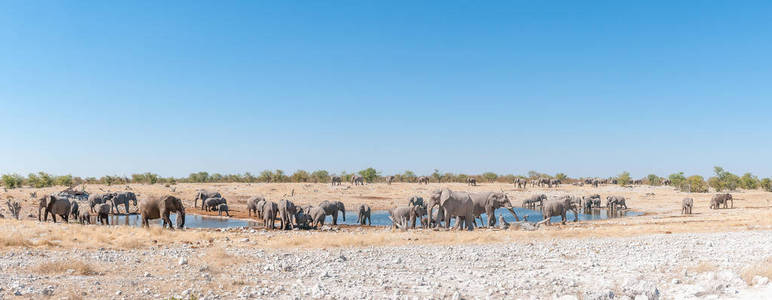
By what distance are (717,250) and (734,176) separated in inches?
2793

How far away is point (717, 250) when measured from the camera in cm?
1466

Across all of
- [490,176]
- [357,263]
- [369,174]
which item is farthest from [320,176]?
[357,263]

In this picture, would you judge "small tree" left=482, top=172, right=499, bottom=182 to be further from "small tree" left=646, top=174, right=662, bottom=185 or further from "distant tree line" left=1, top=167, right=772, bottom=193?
"small tree" left=646, top=174, right=662, bottom=185

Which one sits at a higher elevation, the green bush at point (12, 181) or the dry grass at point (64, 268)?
the green bush at point (12, 181)

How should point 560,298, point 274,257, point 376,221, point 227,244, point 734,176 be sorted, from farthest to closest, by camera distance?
point 734,176 → point 376,221 → point 227,244 → point 274,257 → point 560,298

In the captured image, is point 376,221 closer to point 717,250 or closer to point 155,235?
point 155,235

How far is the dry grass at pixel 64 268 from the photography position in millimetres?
10617

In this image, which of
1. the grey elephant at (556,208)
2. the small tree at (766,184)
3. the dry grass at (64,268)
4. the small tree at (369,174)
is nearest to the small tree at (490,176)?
the small tree at (369,174)

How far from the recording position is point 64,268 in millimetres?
10742

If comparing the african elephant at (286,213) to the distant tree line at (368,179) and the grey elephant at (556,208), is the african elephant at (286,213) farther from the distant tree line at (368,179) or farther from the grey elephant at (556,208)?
the distant tree line at (368,179)

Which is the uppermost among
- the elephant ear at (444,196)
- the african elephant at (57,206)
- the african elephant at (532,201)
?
the elephant ear at (444,196)

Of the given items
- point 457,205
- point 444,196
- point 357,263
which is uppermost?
point 444,196

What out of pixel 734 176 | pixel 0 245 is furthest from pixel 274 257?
pixel 734 176

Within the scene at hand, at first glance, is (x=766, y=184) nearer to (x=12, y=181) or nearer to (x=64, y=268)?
(x=64, y=268)
